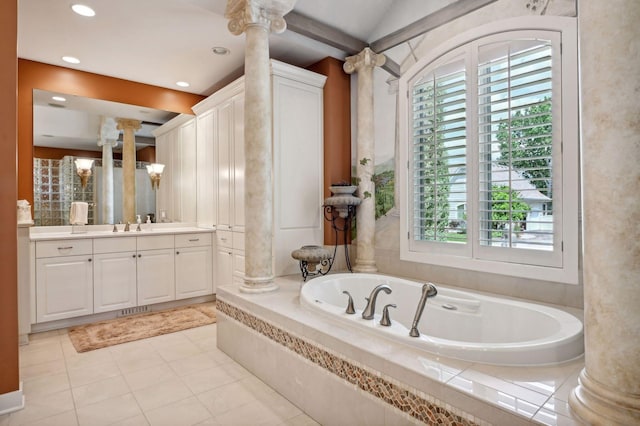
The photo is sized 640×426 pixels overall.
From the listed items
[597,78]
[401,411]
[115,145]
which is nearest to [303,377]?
[401,411]

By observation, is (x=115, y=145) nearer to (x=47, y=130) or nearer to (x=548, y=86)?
(x=47, y=130)

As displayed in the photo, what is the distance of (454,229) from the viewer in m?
3.05

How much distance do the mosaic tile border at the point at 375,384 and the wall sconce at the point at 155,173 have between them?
310cm

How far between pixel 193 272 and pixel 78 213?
1.40 meters

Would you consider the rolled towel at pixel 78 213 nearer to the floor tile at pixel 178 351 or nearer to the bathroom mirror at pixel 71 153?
the bathroom mirror at pixel 71 153

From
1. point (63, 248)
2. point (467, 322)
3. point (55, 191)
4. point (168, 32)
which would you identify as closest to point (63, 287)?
point (63, 248)

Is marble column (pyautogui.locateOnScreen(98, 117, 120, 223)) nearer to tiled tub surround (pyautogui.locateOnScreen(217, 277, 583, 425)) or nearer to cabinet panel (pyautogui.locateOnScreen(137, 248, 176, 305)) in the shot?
cabinet panel (pyautogui.locateOnScreen(137, 248, 176, 305))

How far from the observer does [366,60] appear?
3.69 metres

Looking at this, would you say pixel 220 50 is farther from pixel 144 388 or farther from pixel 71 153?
pixel 144 388

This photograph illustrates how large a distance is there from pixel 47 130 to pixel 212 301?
2.68m

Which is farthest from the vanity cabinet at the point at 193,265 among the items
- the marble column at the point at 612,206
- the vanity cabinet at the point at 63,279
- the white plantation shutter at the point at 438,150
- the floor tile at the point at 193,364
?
the marble column at the point at 612,206

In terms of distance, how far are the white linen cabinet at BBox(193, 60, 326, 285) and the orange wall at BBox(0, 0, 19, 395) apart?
6.51 ft

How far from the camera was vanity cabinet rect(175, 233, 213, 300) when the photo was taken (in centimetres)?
436

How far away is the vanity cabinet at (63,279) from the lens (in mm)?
3510
